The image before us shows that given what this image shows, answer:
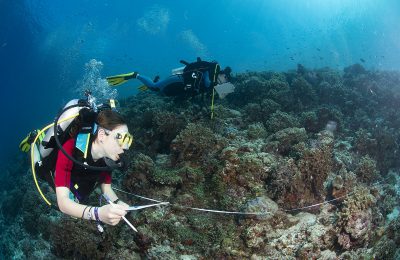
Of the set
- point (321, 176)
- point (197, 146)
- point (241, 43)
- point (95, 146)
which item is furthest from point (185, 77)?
point (241, 43)

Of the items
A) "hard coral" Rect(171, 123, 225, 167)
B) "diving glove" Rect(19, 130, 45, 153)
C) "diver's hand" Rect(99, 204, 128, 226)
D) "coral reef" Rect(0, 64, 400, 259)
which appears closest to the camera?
"diver's hand" Rect(99, 204, 128, 226)

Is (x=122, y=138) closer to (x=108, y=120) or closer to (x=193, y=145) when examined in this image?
(x=108, y=120)

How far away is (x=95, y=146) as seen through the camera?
3.37 metres

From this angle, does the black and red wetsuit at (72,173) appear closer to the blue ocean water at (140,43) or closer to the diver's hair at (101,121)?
the diver's hair at (101,121)

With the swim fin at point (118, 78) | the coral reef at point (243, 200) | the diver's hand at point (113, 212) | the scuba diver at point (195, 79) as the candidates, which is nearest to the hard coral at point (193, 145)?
the coral reef at point (243, 200)

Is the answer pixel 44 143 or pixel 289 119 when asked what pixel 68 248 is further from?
pixel 289 119

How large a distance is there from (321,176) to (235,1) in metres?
151

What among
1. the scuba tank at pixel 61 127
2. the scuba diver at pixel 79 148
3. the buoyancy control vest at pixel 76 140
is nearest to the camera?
the scuba diver at pixel 79 148

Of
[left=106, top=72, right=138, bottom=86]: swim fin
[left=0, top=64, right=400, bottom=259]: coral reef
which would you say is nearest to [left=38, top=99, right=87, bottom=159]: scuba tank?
[left=0, top=64, right=400, bottom=259]: coral reef

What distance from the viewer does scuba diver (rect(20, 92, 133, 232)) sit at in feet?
10.0

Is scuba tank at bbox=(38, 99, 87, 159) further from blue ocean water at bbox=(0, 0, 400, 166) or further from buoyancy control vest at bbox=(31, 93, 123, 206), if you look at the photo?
blue ocean water at bbox=(0, 0, 400, 166)

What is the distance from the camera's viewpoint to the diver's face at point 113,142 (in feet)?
11.0

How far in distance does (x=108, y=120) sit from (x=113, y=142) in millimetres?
260

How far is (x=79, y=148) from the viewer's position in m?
3.23
